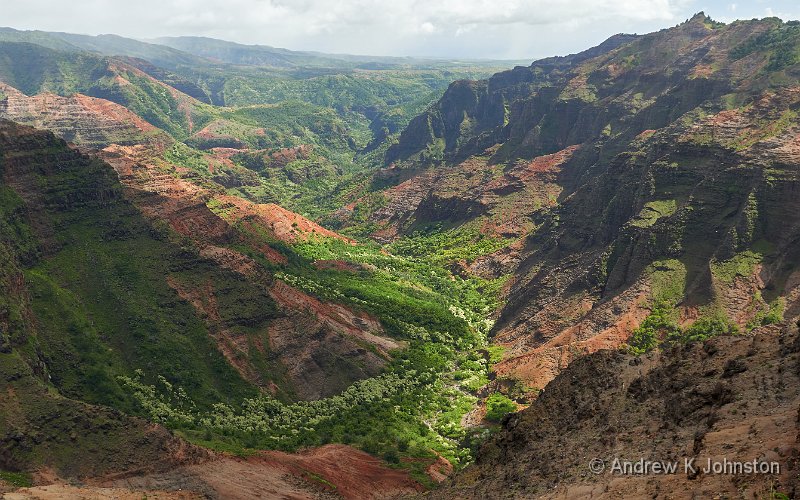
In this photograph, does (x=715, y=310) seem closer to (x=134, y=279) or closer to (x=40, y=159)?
(x=134, y=279)

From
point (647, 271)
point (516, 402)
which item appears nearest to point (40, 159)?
point (516, 402)

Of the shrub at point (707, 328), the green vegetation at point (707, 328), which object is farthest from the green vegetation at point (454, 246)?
the shrub at point (707, 328)

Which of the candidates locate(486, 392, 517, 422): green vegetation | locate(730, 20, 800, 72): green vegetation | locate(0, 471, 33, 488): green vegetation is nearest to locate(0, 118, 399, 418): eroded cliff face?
locate(486, 392, 517, 422): green vegetation

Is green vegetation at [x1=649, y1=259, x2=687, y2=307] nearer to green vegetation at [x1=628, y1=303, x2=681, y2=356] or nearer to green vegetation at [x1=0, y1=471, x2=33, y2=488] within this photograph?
green vegetation at [x1=628, y1=303, x2=681, y2=356]

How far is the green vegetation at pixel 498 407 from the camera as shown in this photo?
313 feet

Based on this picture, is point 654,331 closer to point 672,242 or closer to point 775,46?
point 672,242

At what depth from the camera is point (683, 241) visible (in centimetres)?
11275

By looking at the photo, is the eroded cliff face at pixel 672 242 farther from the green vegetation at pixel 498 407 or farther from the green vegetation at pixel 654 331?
the green vegetation at pixel 498 407

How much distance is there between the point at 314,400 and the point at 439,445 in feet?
64.8

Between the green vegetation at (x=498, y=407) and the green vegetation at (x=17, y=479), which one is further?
the green vegetation at (x=498, y=407)

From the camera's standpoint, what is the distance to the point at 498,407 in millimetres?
96938

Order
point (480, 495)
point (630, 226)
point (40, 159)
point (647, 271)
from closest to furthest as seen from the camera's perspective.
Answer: point (480, 495), point (40, 159), point (647, 271), point (630, 226)

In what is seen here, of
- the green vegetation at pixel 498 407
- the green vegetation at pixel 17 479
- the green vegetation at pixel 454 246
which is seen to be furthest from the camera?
the green vegetation at pixel 454 246

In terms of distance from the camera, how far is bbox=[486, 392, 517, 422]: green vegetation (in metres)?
95.4
